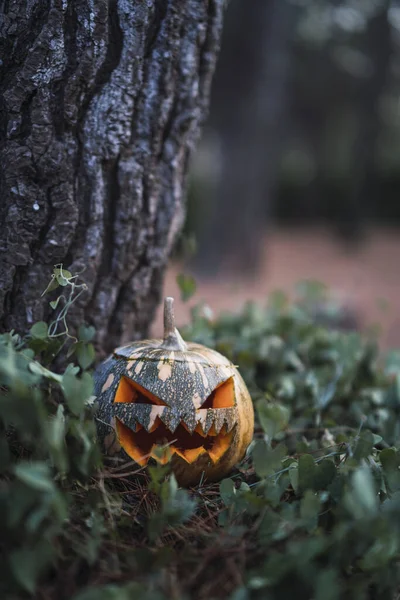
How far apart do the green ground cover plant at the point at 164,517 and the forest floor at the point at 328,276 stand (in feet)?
5.33

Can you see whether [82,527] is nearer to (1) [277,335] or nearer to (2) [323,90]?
(1) [277,335]

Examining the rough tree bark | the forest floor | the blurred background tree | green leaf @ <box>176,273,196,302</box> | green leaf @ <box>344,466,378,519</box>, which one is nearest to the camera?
green leaf @ <box>344,466,378,519</box>

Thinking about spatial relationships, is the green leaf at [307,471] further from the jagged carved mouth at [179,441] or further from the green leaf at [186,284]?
the green leaf at [186,284]

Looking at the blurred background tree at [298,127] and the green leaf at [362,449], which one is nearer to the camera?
the green leaf at [362,449]

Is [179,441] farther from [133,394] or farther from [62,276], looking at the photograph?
[62,276]

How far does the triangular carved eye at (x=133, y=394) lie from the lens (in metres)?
1.74

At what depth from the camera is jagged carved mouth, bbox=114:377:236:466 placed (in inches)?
66.8

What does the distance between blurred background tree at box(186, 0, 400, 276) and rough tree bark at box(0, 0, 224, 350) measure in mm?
7008

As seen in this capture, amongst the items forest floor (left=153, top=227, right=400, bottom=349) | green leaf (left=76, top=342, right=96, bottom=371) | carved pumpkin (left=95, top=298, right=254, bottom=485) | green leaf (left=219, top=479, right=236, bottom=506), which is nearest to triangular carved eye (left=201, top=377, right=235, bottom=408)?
carved pumpkin (left=95, top=298, right=254, bottom=485)

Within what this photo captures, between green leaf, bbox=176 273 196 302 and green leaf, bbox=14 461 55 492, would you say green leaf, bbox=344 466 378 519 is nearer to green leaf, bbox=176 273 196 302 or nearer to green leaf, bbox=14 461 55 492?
green leaf, bbox=14 461 55 492

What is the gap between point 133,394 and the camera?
179 cm

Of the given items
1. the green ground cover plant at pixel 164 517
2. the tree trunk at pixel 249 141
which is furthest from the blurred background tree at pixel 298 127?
the green ground cover plant at pixel 164 517

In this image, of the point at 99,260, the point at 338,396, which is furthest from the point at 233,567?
the point at 338,396

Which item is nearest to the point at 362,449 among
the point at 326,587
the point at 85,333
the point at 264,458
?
the point at 264,458
